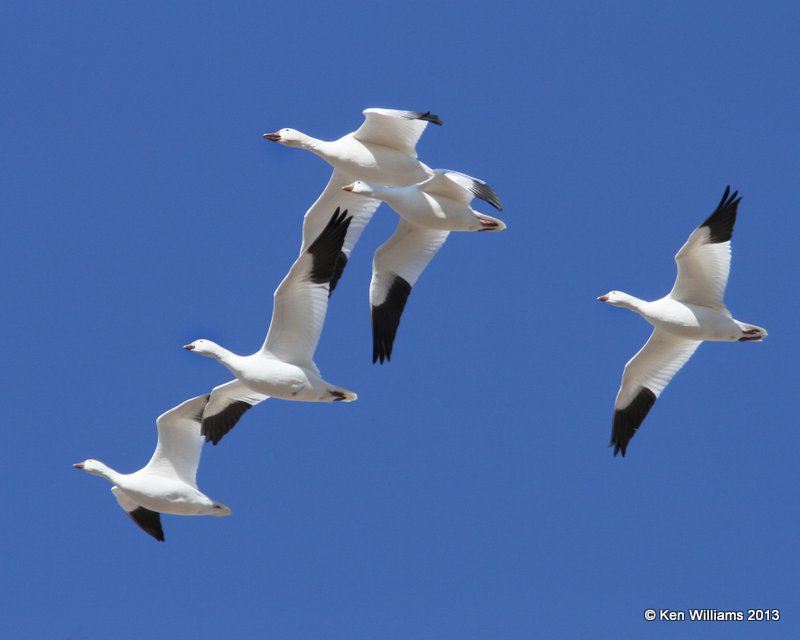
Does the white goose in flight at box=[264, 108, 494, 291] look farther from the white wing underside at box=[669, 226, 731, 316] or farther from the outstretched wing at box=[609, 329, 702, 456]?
the outstretched wing at box=[609, 329, 702, 456]

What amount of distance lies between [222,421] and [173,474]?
29.9 inches

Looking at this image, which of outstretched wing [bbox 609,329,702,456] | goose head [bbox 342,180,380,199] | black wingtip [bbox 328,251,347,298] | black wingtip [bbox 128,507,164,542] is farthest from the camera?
black wingtip [bbox 128,507,164,542]

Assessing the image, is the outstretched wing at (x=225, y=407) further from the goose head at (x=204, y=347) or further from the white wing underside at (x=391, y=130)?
the white wing underside at (x=391, y=130)

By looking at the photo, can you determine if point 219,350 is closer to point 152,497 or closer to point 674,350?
point 152,497

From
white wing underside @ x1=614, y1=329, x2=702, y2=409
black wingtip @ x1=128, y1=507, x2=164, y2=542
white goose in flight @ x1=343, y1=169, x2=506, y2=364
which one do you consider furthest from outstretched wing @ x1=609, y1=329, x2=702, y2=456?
black wingtip @ x1=128, y1=507, x2=164, y2=542

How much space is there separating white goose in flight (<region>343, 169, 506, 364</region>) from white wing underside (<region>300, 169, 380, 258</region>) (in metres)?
0.53

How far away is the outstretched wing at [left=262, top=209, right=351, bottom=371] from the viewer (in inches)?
577

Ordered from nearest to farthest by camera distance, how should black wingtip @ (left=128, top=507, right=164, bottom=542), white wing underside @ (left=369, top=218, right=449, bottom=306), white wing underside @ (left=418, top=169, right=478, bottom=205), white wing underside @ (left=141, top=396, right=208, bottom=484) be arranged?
white wing underside @ (left=418, top=169, right=478, bottom=205) < white wing underside @ (left=141, top=396, right=208, bottom=484) < black wingtip @ (left=128, top=507, right=164, bottom=542) < white wing underside @ (left=369, top=218, right=449, bottom=306)

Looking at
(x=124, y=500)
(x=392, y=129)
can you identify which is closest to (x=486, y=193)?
(x=392, y=129)

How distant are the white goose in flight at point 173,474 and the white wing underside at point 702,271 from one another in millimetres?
4852

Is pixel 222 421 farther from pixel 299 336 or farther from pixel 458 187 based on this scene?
pixel 458 187

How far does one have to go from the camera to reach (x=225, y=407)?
54.1 ft

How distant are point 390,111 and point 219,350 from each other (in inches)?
111

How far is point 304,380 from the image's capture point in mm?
14703
